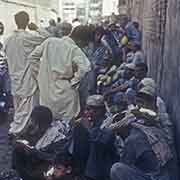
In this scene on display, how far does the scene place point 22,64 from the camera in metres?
5.38

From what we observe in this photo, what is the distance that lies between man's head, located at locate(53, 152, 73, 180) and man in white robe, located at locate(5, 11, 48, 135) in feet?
6.17

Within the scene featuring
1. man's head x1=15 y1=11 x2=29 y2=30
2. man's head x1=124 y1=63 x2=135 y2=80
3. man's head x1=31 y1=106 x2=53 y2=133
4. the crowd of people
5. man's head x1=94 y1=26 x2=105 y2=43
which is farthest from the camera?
man's head x1=94 y1=26 x2=105 y2=43

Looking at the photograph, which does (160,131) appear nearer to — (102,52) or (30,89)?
(30,89)

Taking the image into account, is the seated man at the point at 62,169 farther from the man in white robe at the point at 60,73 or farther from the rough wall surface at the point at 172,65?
the man in white robe at the point at 60,73

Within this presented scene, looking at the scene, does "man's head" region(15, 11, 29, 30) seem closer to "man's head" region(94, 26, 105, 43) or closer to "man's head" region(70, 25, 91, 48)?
"man's head" region(70, 25, 91, 48)

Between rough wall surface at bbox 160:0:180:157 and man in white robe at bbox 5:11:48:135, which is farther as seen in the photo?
man in white robe at bbox 5:11:48:135

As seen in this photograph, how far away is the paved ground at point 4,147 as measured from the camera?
16.6 ft

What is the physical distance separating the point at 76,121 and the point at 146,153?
1046 millimetres

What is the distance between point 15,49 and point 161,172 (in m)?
2.79

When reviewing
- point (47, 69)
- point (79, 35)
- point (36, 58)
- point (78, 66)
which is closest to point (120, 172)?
point (78, 66)

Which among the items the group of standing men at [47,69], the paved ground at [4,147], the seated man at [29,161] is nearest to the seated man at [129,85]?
the group of standing men at [47,69]

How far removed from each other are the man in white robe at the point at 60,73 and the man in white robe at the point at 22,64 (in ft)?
1.32

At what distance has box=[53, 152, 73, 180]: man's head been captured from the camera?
143 inches

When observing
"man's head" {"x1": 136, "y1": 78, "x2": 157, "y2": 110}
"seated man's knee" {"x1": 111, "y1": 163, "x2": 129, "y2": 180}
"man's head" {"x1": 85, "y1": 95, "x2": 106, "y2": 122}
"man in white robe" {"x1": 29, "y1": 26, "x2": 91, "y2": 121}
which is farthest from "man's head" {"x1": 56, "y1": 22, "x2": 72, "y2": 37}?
"seated man's knee" {"x1": 111, "y1": 163, "x2": 129, "y2": 180}
